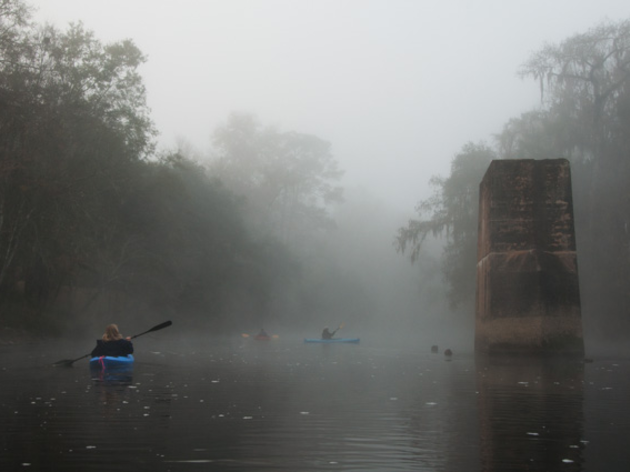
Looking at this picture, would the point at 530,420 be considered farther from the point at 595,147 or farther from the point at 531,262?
the point at 595,147

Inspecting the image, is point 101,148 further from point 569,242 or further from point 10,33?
point 569,242

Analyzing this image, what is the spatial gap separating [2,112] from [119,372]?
508 inches

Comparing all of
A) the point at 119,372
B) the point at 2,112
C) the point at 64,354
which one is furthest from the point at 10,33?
the point at 119,372

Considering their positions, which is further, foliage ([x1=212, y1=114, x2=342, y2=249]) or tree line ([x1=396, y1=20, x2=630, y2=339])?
foliage ([x1=212, y1=114, x2=342, y2=249])

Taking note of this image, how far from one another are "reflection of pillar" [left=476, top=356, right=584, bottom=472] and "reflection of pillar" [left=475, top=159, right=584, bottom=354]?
529 cm

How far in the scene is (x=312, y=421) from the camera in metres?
9.18

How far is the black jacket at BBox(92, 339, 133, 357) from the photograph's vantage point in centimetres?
1741

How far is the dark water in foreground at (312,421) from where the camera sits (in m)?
6.66

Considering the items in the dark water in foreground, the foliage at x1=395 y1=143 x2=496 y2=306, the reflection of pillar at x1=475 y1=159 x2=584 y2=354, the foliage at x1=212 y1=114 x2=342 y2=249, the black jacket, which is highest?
the foliage at x1=212 y1=114 x2=342 y2=249

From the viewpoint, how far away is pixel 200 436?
7863 millimetres

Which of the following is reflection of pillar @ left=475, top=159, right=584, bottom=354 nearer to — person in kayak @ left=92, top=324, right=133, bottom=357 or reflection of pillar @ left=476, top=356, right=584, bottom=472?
reflection of pillar @ left=476, top=356, right=584, bottom=472

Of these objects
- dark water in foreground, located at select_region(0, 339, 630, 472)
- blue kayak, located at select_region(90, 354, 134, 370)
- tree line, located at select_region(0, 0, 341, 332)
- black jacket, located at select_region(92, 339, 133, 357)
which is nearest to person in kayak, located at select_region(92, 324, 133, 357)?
black jacket, located at select_region(92, 339, 133, 357)

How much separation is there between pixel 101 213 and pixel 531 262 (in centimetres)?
1917

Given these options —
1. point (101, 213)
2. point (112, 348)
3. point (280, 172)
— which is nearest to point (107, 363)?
point (112, 348)
